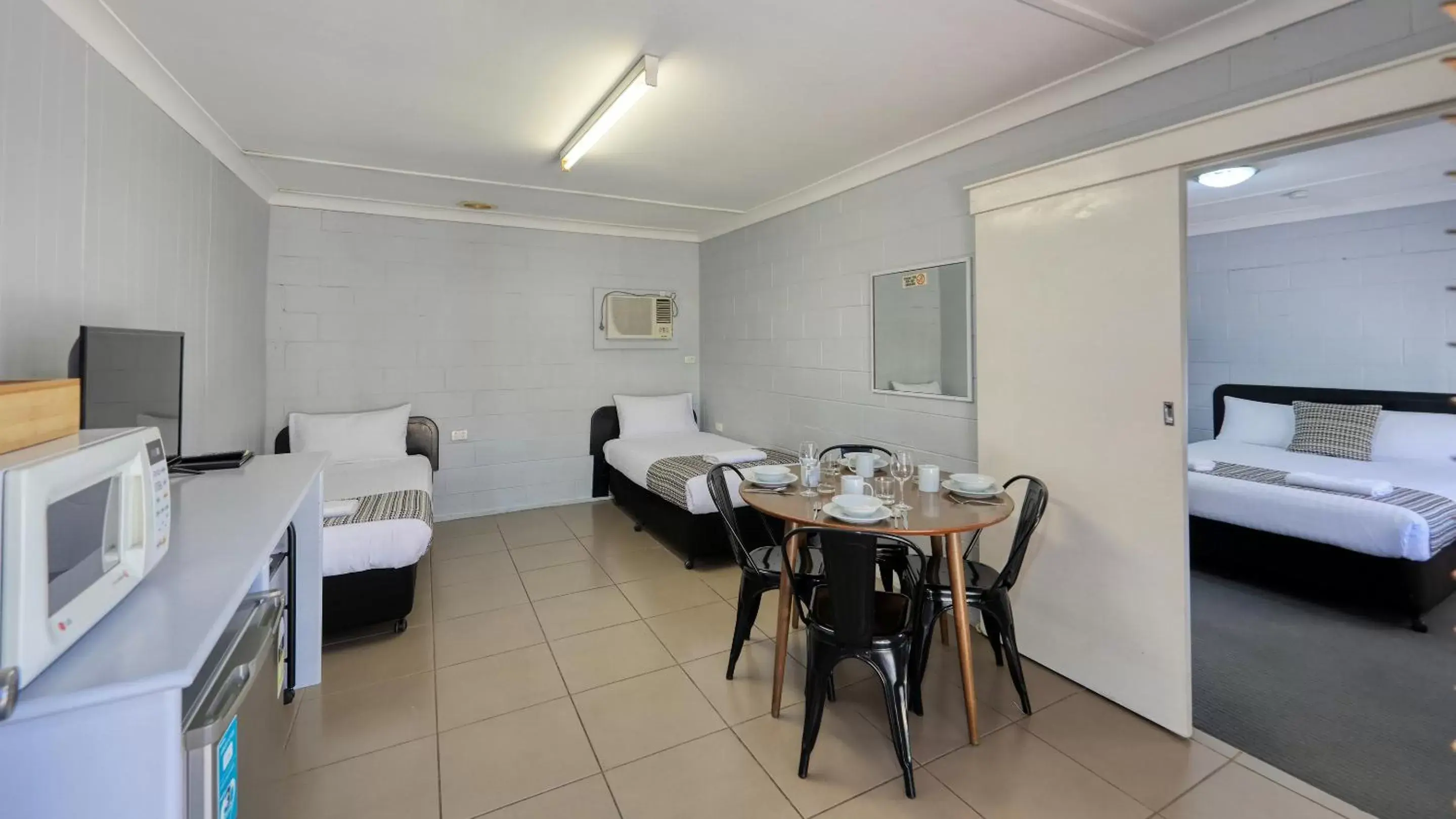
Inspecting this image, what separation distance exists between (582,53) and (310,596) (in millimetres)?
2370

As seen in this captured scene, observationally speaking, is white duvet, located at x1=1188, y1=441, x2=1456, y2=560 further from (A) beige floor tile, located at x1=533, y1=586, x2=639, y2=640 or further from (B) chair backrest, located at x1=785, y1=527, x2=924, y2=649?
(A) beige floor tile, located at x1=533, y1=586, x2=639, y2=640

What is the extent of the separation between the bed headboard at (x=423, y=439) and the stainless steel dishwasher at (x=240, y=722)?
11.6ft

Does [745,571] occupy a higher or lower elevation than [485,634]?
higher

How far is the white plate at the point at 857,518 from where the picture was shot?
207 cm

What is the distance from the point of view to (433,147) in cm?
336

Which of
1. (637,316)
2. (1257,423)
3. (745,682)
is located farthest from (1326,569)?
(637,316)

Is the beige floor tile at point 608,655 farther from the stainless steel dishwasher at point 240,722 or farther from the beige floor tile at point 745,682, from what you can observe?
the stainless steel dishwasher at point 240,722

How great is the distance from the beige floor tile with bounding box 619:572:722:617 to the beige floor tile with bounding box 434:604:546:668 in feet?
1.86

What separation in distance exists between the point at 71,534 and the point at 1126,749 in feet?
9.54

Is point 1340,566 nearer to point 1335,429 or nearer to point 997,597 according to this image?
point 1335,429

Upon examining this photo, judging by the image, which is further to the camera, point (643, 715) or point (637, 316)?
point (637, 316)

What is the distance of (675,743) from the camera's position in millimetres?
2127

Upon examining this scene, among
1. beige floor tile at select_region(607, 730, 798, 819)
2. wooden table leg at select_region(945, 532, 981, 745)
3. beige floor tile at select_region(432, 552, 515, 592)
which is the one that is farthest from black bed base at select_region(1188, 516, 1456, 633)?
beige floor tile at select_region(432, 552, 515, 592)

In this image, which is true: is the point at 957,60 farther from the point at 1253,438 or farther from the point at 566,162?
the point at 1253,438
